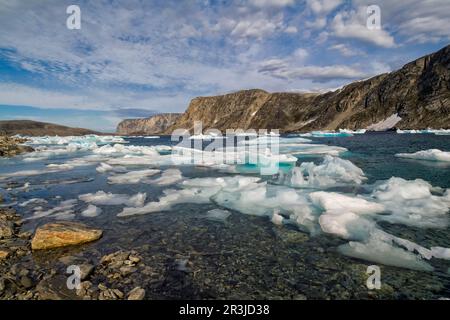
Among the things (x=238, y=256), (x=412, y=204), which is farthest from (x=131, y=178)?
(x=412, y=204)

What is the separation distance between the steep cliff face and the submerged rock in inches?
3847

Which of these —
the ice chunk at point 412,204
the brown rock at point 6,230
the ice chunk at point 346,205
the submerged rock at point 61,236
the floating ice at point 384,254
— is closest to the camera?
the floating ice at point 384,254

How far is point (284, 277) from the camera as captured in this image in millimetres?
5727

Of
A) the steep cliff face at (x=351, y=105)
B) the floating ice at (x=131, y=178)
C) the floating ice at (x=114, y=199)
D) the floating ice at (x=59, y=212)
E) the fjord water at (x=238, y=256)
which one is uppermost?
the steep cliff face at (x=351, y=105)

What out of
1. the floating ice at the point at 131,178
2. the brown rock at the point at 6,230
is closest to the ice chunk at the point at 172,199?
the brown rock at the point at 6,230

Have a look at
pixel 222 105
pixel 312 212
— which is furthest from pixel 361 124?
pixel 312 212

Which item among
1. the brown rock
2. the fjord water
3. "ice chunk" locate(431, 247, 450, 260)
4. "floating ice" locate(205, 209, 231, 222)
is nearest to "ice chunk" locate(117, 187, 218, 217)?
the fjord water

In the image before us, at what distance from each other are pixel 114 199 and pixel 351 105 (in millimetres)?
129370

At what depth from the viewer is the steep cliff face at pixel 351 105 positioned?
90.9 m

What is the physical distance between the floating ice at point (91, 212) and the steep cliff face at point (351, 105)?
316 feet

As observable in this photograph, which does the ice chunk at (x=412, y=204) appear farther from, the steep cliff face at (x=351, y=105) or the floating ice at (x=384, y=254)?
the steep cliff face at (x=351, y=105)

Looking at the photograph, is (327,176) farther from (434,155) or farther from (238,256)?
(434,155)

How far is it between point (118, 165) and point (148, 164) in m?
2.56

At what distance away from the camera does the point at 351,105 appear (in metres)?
124
